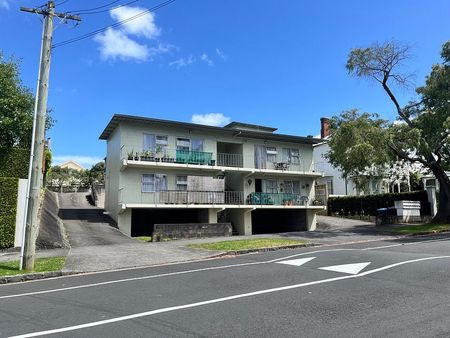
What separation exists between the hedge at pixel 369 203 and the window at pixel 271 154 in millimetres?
10094

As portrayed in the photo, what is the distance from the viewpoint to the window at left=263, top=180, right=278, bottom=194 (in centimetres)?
3312

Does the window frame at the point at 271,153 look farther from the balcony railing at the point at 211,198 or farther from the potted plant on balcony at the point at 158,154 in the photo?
the potted plant on balcony at the point at 158,154

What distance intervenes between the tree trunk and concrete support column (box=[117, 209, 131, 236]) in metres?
20.1

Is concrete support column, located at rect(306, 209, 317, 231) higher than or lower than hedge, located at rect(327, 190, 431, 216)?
lower

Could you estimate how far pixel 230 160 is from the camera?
3194cm

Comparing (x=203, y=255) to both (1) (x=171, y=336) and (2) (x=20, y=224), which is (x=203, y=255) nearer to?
(2) (x=20, y=224)

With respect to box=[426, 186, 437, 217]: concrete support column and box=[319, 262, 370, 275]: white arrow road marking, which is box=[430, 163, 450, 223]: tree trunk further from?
box=[319, 262, 370, 275]: white arrow road marking

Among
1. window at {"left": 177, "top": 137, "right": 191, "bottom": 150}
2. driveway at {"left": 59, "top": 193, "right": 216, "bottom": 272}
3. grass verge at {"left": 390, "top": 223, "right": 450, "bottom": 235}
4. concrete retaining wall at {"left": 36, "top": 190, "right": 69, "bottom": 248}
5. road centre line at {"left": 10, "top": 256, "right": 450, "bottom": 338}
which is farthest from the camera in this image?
window at {"left": 177, "top": 137, "right": 191, "bottom": 150}

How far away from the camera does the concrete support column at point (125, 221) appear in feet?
87.5

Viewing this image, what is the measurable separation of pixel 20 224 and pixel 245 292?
44.8ft

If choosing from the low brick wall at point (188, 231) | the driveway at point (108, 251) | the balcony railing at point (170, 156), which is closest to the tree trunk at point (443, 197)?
the low brick wall at point (188, 231)

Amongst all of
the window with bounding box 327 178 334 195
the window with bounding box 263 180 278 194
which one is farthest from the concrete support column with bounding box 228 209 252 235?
the window with bounding box 327 178 334 195

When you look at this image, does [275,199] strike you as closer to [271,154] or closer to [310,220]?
[271,154]

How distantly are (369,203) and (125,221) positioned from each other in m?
21.7
